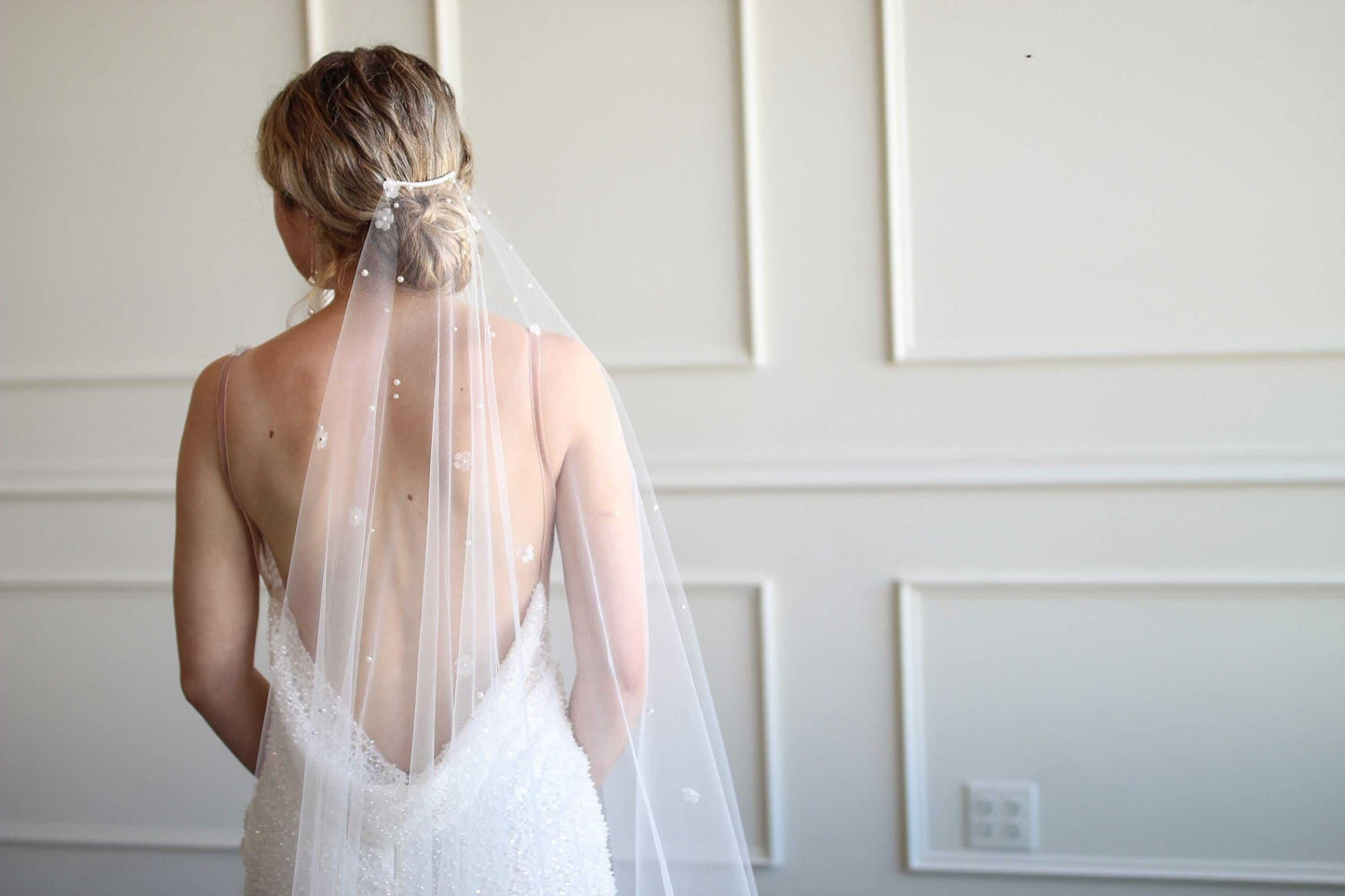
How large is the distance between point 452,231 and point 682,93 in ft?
4.22

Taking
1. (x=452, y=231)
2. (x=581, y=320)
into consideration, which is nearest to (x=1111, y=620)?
(x=581, y=320)

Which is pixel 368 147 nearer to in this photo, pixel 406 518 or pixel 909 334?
pixel 406 518

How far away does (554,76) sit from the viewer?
2.39m

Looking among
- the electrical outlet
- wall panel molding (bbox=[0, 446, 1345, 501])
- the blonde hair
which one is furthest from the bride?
the electrical outlet

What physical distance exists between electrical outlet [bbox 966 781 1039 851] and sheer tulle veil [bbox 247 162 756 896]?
1.32 metres

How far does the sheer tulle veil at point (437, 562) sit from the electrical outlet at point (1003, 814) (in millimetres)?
1315

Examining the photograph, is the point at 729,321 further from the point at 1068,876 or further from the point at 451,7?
the point at 1068,876

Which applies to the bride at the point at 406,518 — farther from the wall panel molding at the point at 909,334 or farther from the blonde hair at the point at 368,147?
the wall panel molding at the point at 909,334

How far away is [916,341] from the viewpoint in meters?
2.32

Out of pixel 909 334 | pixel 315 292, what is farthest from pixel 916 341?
pixel 315 292

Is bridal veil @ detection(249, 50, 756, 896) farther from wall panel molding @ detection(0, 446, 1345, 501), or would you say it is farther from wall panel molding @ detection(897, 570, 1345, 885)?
wall panel molding @ detection(897, 570, 1345, 885)

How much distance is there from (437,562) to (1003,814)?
1601 mm

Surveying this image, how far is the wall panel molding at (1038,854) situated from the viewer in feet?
7.36

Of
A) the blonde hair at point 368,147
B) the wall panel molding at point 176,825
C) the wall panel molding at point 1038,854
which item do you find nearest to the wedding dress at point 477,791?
the blonde hair at point 368,147
